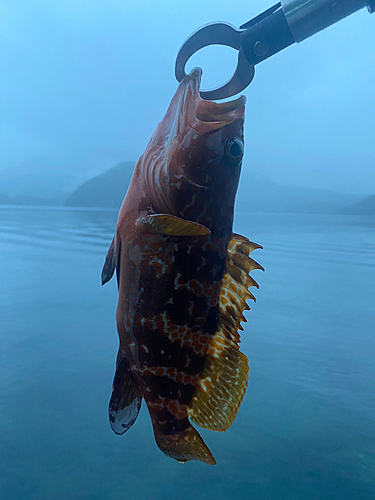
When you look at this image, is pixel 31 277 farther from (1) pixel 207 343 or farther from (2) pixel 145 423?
(1) pixel 207 343

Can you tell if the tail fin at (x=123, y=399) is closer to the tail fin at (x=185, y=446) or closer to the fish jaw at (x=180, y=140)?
the tail fin at (x=185, y=446)

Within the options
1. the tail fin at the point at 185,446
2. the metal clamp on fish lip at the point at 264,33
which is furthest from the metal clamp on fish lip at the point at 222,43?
the tail fin at the point at 185,446

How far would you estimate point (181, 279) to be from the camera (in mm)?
772

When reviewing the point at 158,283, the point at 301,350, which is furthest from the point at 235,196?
the point at 301,350

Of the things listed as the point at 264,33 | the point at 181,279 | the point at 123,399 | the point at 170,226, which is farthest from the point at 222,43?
the point at 123,399

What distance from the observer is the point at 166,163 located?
2.52 ft

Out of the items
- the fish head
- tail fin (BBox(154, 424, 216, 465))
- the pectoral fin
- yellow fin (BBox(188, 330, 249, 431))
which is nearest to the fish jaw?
the fish head

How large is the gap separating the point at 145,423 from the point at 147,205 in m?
2.89

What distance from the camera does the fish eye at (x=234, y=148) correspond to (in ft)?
2.67

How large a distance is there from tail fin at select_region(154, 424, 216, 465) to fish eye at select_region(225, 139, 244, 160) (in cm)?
63

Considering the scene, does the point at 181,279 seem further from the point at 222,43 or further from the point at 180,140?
the point at 222,43

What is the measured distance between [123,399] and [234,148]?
610 mm

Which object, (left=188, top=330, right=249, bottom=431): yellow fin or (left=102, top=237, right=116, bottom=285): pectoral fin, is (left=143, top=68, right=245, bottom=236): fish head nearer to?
(left=102, top=237, right=116, bottom=285): pectoral fin

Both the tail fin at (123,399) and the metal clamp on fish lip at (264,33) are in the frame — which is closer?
the metal clamp on fish lip at (264,33)
